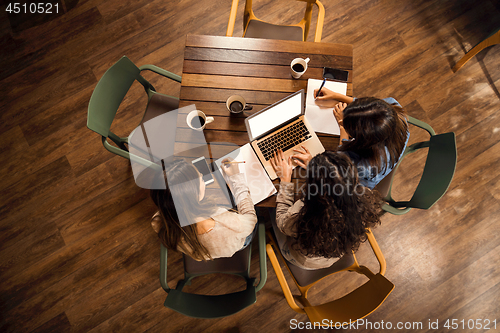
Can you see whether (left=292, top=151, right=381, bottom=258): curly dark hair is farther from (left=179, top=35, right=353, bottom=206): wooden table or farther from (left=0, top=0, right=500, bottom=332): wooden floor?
(left=0, top=0, right=500, bottom=332): wooden floor

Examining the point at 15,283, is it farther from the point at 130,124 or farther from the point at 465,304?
the point at 465,304

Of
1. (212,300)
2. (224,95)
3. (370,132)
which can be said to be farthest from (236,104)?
(212,300)

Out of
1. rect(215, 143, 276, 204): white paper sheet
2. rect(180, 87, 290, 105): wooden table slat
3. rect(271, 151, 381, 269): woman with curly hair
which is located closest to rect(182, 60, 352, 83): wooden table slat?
rect(180, 87, 290, 105): wooden table slat

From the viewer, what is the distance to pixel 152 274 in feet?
7.02

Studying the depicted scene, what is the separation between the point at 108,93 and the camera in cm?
156

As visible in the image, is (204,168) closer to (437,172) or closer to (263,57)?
(263,57)

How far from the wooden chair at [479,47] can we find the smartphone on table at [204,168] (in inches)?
98.7

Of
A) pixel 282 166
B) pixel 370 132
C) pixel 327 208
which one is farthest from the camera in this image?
pixel 282 166

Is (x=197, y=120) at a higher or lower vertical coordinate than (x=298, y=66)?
lower

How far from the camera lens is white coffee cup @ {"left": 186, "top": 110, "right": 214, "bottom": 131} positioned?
144cm

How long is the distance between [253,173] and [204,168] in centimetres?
27

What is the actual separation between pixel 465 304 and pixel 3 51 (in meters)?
4.65

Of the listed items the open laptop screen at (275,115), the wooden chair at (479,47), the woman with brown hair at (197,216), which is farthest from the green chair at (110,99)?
the wooden chair at (479,47)

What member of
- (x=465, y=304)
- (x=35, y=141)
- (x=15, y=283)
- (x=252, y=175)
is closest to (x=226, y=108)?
(x=252, y=175)
